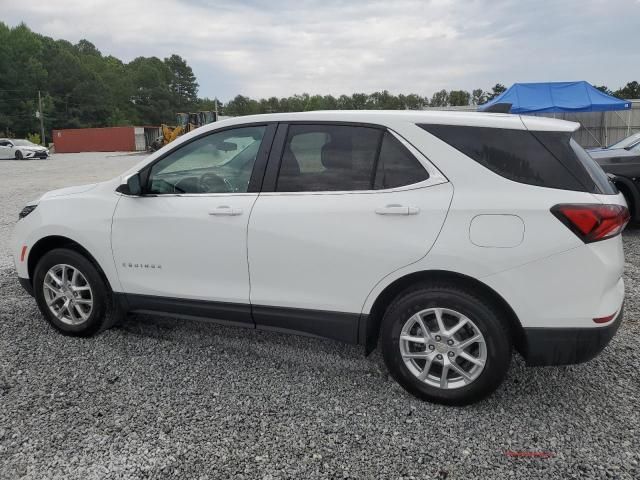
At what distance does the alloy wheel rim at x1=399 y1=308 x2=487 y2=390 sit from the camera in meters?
2.85

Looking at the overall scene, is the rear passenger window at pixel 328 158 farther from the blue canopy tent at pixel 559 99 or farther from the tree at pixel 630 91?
the tree at pixel 630 91

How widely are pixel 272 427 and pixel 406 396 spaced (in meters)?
0.83

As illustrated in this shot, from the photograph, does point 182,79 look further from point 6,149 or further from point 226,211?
point 226,211

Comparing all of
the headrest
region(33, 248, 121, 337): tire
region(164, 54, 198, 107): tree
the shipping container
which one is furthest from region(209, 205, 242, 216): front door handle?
region(164, 54, 198, 107): tree

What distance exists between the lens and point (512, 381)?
3.27m

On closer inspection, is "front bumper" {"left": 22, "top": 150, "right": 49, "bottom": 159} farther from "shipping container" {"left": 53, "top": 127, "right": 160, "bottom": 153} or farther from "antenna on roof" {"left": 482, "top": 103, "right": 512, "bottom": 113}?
"antenna on roof" {"left": 482, "top": 103, "right": 512, "bottom": 113}

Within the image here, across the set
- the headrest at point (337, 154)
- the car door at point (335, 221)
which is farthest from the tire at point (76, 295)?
the headrest at point (337, 154)

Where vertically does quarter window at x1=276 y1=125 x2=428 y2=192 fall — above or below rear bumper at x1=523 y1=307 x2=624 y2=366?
above

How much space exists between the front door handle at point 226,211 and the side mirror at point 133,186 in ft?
2.07

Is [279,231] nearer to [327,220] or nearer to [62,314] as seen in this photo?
[327,220]

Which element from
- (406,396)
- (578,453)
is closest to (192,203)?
(406,396)

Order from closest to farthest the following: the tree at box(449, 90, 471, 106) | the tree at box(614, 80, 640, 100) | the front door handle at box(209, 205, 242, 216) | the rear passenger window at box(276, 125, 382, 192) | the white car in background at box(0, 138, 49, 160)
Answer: the rear passenger window at box(276, 125, 382, 192) → the front door handle at box(209, 205, 242, 216) → the white car in background at box(0, 138, 49, 160) → the tree at box(614, 80, 640, 100) → the tree at box(449, 90, 471, 106)

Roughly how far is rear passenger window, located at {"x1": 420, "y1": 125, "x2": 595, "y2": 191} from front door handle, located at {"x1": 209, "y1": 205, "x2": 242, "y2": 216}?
4.19 feet

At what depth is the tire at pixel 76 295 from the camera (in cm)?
384
